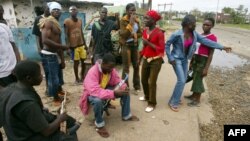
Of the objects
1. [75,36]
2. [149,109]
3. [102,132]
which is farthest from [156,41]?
[75,36]

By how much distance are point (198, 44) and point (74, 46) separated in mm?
2823

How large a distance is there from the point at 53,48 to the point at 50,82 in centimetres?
65

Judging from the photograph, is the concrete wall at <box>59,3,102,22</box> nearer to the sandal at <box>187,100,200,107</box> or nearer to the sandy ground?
the sandy ground

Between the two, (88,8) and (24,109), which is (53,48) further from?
(88,8)

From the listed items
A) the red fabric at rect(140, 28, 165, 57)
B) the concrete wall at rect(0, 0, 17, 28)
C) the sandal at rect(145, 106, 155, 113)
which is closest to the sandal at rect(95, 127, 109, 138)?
the sandal at rect(145, 106, 155, 113)

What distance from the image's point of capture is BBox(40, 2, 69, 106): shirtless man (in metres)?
4.29

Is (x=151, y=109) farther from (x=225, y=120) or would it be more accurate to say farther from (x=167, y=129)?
(x=225, y=120)

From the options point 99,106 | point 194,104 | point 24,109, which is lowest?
point 194,104

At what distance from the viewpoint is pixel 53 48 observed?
446 centimetres

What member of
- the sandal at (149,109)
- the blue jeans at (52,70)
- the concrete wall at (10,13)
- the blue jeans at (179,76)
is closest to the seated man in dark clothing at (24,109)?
the blue jeans at (52,70)

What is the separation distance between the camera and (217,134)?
404 centimetres

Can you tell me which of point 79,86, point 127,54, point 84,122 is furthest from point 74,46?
point 84,122

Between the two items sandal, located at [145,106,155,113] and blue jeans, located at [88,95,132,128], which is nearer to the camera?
blue jeans, located at [88,95,132,128]

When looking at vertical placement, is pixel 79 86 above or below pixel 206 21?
below
